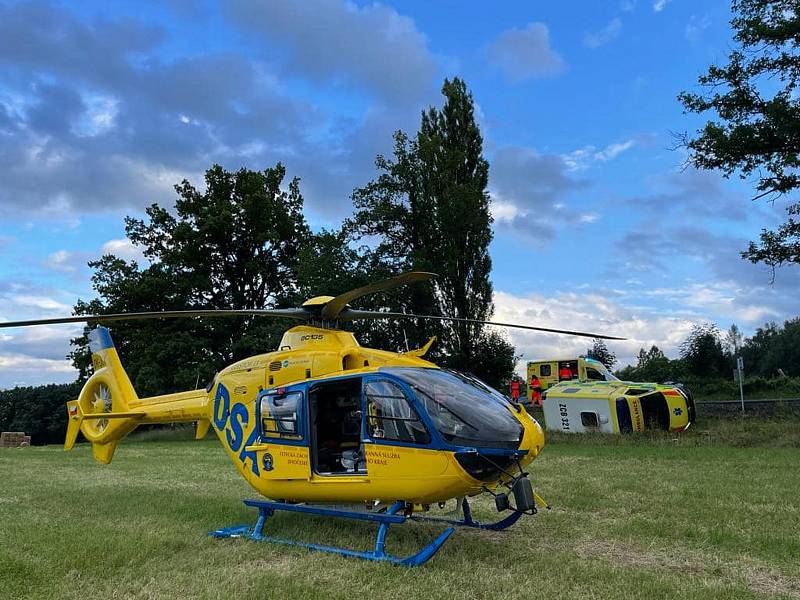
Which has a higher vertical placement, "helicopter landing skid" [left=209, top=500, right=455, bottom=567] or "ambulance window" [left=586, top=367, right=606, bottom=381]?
"ambulance window" [left=586, top=367, right=606, bottom=381]

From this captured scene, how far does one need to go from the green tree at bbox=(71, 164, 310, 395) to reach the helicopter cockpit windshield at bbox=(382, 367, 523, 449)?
25297 mm

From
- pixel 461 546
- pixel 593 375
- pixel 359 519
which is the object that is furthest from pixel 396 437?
pixel 593 375

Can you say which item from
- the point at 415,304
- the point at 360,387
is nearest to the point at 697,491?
the point at 360,387

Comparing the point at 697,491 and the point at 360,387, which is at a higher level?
the point at 360,387

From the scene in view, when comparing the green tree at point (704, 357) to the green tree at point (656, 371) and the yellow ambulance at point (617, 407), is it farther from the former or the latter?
the yellow ambulance at point (617, 407)

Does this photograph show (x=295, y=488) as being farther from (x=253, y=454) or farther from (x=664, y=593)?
(x=664, y=593)

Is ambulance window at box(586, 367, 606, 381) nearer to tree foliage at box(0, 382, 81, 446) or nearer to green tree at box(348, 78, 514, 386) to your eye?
green tree at box(348, 78, 514, 386)

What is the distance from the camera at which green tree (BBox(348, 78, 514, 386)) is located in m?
28.8

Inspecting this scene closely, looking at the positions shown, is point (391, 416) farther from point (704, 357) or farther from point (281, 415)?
point (704, 357)

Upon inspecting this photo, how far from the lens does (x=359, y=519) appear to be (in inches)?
257

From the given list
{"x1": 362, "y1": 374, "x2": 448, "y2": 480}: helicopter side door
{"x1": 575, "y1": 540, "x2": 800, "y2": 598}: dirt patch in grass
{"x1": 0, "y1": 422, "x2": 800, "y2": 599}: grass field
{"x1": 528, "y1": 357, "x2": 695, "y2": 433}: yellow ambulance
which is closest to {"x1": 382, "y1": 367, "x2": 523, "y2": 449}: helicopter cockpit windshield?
{"x1": 362, "y1": 374, "x2": 448, "y2": 480}: helicopter side door

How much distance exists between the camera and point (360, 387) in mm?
6398

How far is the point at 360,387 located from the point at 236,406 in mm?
2283

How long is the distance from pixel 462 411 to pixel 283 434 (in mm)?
2317
